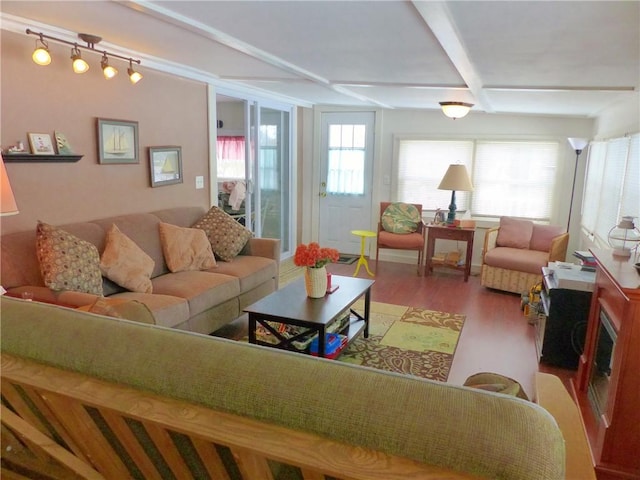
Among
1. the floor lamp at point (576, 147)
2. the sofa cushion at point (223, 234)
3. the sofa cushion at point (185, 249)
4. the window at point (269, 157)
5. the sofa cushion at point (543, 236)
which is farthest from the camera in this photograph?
the window at point (269, 157)

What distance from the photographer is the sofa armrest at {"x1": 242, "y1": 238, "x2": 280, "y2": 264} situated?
4430 millimetres

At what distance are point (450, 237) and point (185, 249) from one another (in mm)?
3212

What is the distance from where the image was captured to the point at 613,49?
239 cm

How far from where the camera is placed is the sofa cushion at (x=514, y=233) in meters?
5.34

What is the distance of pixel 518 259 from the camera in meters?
4.89

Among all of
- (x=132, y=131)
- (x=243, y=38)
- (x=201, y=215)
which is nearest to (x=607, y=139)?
(x=243, y=38)

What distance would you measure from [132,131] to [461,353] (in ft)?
10.4

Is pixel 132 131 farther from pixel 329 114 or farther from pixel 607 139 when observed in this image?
pixel 607 139

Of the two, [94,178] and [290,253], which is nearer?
[94,178]

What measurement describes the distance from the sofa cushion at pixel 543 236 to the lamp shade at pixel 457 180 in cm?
90

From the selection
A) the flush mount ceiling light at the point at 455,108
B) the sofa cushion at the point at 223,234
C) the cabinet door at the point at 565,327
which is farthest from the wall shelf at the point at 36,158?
the cabinet door at the point at 565,327

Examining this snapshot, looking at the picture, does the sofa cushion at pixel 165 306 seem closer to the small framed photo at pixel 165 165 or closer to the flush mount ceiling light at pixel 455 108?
the small framed photo at pixel 165 165

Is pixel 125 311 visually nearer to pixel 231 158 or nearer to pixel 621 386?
pixel 621 386

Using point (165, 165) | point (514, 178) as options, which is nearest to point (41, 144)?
point (165, 165)
